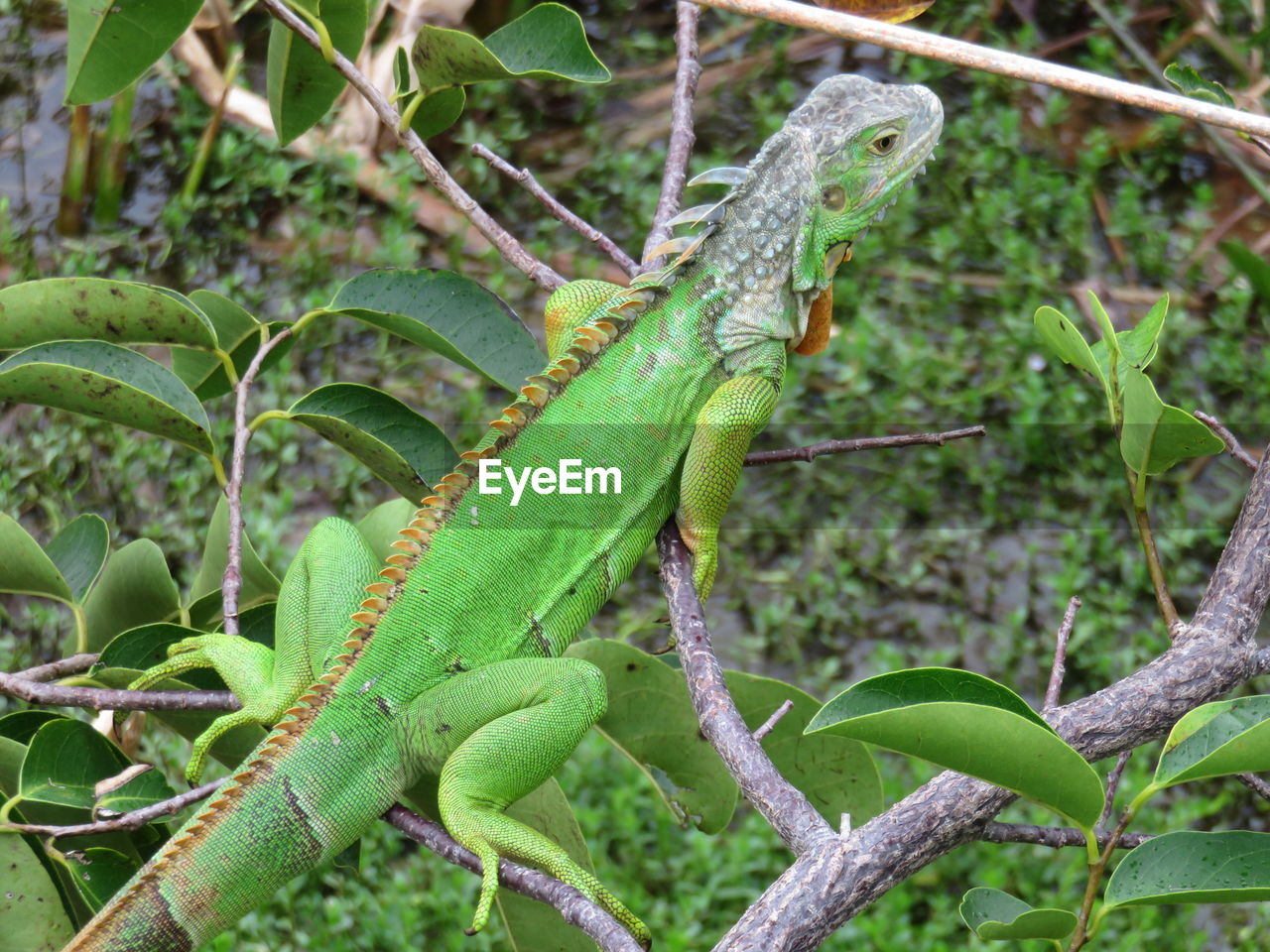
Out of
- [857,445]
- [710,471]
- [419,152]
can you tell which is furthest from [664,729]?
[419,152]

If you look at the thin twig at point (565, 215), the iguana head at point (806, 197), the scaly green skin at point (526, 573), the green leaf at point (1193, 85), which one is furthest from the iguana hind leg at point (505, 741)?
the green leaf at point (1193, 85)

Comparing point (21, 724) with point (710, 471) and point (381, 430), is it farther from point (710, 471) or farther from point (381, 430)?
point (710, 471)

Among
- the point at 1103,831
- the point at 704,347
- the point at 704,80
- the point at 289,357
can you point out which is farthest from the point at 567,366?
the point at 704,80

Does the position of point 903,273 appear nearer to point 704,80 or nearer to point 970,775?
point 704,80

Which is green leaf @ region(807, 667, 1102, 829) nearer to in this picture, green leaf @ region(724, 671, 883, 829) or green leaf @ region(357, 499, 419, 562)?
green leaf @ region(724, 671, 883, 829)

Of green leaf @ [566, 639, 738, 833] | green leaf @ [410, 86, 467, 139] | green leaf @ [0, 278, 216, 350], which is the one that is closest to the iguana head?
green leaf @ [410, 86, 467, 139]

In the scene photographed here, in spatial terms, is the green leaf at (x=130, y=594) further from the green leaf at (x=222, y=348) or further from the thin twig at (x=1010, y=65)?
the thin twig at (x=1010, y=65)
